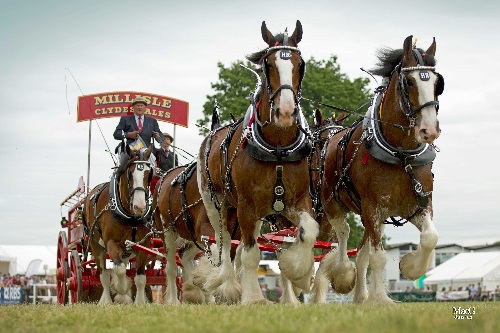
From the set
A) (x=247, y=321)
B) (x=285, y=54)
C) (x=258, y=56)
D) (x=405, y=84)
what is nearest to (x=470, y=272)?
(x=405, y=84)

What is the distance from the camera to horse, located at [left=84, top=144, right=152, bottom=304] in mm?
12844

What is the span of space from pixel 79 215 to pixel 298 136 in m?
8.17

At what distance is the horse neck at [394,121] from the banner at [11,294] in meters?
21.8

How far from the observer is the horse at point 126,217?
12844mm

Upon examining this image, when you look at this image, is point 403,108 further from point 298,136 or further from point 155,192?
point 155,192

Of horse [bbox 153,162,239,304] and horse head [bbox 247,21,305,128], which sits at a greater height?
horse head [bbox 247,21,305,128]

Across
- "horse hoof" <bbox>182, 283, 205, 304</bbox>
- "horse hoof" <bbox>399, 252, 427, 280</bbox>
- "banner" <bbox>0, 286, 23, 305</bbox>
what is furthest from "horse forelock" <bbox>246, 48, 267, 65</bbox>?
"banner" <bbox>0, 286, 23, 305</bbox>

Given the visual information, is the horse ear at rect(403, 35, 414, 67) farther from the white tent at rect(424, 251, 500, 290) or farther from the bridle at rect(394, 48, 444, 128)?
the white tent at rect(424, 251, 500, 290)

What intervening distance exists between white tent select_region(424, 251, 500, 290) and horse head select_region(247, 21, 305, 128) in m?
26.3

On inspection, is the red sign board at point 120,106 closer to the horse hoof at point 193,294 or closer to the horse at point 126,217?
the horse at point 126,217

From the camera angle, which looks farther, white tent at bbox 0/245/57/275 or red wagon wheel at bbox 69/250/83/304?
white tent at bbox 0/245/57/275

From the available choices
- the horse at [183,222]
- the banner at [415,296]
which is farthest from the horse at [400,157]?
the banner at [415,296]

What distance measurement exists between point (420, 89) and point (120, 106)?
10233mm

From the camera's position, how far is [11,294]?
28.4 metres
